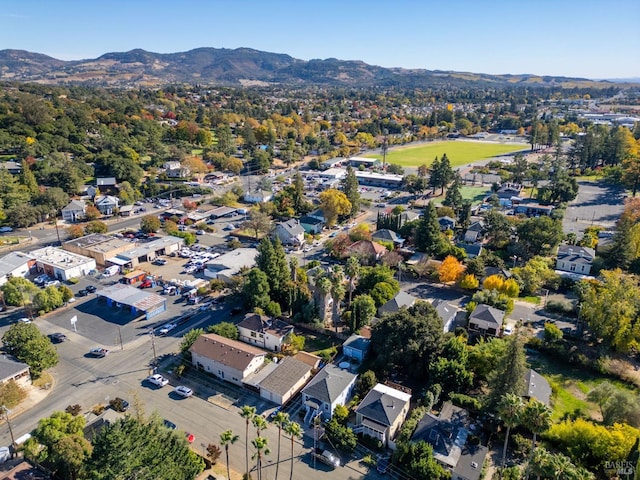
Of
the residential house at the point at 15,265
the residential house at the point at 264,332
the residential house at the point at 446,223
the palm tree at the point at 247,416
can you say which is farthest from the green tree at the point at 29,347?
the residential house at the point at 446,223

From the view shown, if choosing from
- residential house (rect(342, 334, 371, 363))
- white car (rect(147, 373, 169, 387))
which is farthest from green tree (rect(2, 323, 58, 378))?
residential house (rect(342, 334, 371, 363))

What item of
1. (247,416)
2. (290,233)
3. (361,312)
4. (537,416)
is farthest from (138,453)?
(290,233)

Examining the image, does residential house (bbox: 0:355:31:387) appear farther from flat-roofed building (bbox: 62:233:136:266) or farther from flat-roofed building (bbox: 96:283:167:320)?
flat-roofed building (bbox: 62:233:136:266)

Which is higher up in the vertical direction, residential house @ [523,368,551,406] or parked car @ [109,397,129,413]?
residential house @ [523,368,551,406]

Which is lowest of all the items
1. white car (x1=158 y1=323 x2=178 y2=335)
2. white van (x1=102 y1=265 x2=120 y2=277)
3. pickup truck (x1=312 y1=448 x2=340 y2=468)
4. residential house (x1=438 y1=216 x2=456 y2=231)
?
pickup truck (x1=312 y1=448 x2=340 y2=468)

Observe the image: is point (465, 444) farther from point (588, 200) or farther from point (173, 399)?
point (588, 200)

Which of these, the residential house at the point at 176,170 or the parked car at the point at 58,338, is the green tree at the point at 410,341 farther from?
the residential house at the point at 176,170

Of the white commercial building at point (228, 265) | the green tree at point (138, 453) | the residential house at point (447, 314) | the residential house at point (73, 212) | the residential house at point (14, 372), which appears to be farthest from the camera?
the residential house at point (73, 212)
